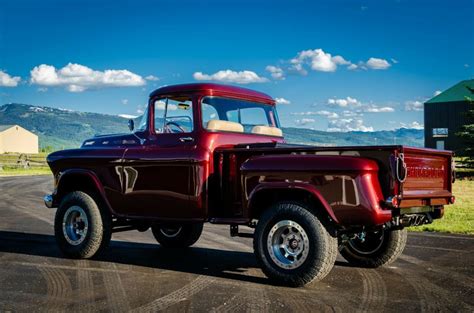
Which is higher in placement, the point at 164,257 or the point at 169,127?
the point at 169,127

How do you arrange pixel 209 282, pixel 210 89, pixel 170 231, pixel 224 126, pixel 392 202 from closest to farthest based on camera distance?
pixel 392 202 < pixel 209 282 < pixel 224 126 < pixel 210 89 < pixel 170 231

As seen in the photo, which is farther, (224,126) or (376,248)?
(224,126)

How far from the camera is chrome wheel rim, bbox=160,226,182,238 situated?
28.7ft

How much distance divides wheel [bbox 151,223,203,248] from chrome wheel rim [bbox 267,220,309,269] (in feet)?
9.19

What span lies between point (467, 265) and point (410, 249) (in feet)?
4.57

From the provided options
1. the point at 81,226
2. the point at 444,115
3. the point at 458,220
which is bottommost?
the point at 458,220

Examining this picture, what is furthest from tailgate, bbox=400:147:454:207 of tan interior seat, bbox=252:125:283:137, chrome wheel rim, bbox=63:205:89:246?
chrome wheel rim, bbox=63:205:89:246

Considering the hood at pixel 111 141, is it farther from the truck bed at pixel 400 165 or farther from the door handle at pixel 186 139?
the truck bed at pixel 400 165

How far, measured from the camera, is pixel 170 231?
348 inches

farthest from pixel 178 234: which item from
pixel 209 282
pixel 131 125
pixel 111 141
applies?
pixel 209 282

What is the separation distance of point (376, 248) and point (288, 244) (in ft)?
5.35

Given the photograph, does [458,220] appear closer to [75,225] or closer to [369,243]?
[369,243]

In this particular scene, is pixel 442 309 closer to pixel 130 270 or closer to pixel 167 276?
pixel 167 276

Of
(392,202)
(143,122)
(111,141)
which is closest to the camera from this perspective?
(392,202)
